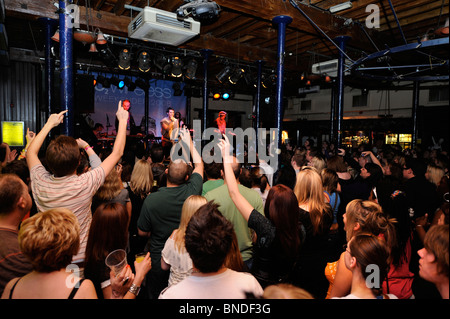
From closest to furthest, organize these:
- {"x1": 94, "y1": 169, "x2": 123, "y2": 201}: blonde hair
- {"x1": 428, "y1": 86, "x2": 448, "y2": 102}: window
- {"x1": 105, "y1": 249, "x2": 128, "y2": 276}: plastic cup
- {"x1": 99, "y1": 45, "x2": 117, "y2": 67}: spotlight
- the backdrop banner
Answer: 1. {"x1": 105, "y1": 249, "x2": 128, "y2": 276}: plastic cup
2. {"x1": 94, "y1": 169, "x2": 123, "y2": 201}: blonde hair
3. {"x1": 99, "y1": 45, "x2": 117, "y2": 67}: spotlight
4. {"x1": 428, "y1": 86, "x2": 448, "y2": 102}: window
5. the backdrop banner

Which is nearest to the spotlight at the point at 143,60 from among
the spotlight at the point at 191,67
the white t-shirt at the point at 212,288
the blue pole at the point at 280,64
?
the spotlight at the point at 191,67

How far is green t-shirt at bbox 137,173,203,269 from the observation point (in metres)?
2.01

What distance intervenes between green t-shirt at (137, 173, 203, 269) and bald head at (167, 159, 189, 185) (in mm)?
98

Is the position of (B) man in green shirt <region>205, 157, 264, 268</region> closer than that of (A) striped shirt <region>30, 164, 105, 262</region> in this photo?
No

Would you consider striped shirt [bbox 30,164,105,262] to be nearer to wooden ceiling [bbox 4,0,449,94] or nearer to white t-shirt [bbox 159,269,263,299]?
white t-shirt [bbox 159,269,263,299]

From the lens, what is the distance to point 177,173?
215cm

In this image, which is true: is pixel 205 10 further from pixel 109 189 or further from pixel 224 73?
pixel 224 73

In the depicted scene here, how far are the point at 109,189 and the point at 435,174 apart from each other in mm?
4123

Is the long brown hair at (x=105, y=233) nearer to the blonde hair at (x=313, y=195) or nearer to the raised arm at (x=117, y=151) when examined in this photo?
the raised arm at (x=117, y=151)

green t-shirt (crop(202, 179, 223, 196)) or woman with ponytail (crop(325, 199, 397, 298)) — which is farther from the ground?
green t-shirt (crop(202, 179, 223, 196))

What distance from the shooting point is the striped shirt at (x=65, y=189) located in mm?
1686

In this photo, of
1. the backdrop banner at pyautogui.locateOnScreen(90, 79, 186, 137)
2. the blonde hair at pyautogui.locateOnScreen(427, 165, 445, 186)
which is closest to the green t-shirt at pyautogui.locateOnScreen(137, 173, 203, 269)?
the blonde hair at pyautogui.locateOnScreen(427, 165, 445, 186)

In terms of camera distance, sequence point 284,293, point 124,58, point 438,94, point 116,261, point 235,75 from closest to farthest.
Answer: point 284,293 < point 116,261 < point 124,58 < point 235,75 < point 438,94

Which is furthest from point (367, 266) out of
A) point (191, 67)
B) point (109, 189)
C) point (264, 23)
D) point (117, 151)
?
point (191, 67)
